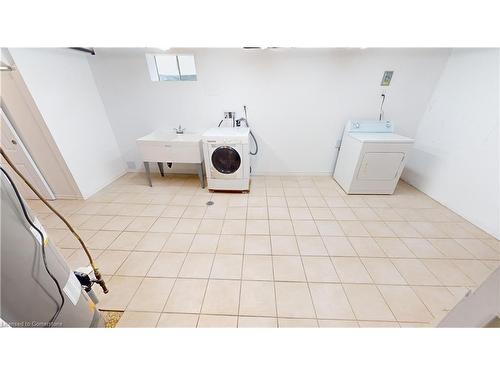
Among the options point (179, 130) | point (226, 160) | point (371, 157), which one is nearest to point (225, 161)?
point (226, 160)

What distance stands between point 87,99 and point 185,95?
140 cm

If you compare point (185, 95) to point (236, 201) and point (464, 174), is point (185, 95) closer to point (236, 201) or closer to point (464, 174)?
point (236, 201)

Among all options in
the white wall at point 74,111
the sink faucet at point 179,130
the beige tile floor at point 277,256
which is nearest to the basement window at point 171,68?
the sink faucet at point 179,130

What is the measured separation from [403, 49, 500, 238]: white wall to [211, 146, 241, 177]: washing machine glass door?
284 cm

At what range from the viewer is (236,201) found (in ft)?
8.74

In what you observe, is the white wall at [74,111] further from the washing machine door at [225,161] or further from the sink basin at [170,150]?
the washing machine door at [225,161]

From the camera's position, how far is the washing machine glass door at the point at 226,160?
2.58m

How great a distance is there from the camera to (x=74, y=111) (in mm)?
2500

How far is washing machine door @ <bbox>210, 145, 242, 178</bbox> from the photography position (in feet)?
8.38

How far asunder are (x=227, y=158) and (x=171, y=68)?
1.71 meters

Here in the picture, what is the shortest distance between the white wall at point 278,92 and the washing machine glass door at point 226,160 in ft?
2.47

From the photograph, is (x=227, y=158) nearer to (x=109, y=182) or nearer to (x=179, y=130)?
(x=179, y=130)
